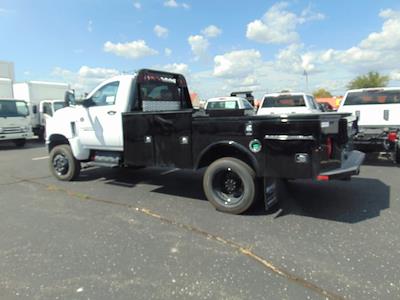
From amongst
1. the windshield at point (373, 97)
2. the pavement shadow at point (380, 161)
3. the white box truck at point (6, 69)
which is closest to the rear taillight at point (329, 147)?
the pavement shadow at point (380, 161)

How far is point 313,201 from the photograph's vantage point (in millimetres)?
6102

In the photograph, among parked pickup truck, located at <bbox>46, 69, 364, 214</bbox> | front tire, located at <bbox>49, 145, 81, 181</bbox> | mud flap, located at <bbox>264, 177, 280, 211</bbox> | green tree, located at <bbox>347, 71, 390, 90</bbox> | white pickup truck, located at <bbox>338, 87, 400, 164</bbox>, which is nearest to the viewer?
parked pickup truck, located at <bbox>46, 69, 364, 214</bbox>

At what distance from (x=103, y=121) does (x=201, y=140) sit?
2444 mm

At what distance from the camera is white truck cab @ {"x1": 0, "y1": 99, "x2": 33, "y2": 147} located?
15922mm

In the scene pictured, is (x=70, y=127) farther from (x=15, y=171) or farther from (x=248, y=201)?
(x=248, y=201)

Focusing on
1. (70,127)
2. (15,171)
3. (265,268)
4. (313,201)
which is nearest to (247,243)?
(265,268)

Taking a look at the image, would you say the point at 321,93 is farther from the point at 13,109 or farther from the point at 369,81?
the point at 13,109

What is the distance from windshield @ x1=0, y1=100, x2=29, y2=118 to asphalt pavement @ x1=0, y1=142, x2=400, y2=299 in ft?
35.5

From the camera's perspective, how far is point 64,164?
8.01 metres

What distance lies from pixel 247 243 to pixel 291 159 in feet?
4.14

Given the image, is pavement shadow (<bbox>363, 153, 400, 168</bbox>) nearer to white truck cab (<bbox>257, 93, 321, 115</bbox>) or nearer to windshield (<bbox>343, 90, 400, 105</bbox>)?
windshield (<bbox>343, 90, 400, 105</bbox>)

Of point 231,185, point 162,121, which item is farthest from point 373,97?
point 162,121

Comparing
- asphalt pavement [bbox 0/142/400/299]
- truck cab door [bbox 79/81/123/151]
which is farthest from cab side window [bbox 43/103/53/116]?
asphalt pavement [bbox 0/142/400/299]

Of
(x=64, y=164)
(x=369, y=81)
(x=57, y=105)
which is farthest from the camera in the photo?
(x=369, y=81)
